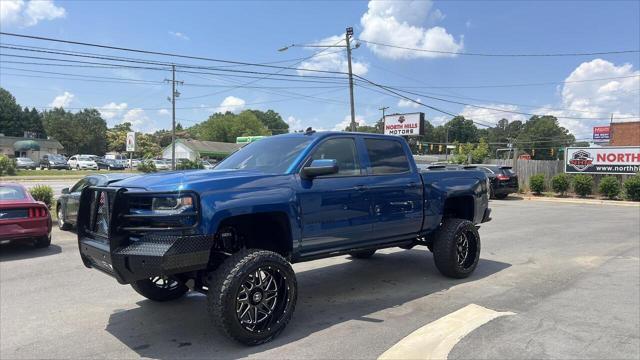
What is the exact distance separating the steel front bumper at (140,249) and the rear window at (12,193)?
5.96 metres

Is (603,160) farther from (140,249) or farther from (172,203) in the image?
(140,249)

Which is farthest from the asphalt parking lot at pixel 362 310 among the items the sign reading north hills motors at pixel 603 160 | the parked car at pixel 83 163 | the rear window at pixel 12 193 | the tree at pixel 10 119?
the tree at pixel 10 119

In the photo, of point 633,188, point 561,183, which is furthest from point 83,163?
point 633,188

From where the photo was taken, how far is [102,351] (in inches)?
169

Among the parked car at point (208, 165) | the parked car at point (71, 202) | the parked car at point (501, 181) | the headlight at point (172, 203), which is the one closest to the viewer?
the headlight at point (172, 203)

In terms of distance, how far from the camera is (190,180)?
14.2 feet

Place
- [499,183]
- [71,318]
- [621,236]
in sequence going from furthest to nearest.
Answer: [499,183]
[621,236]
[71,318]

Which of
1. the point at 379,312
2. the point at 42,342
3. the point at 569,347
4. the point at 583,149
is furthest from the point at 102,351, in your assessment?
the point at 583,149

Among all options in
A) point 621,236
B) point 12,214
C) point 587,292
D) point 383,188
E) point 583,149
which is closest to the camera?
point 383,188

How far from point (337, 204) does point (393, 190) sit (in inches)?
39.2

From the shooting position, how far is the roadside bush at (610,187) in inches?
980

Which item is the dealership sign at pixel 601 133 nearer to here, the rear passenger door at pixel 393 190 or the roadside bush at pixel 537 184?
the roadside bush at pixel 537 184

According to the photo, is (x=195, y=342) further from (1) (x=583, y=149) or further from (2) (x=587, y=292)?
(1) (x=583, y=149)

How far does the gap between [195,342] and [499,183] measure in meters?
22.6
